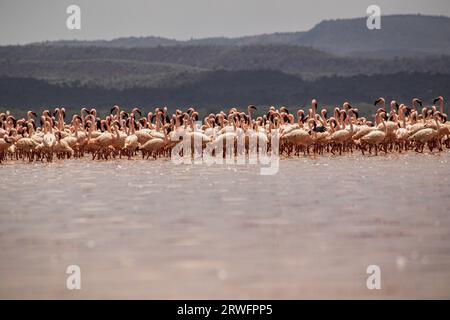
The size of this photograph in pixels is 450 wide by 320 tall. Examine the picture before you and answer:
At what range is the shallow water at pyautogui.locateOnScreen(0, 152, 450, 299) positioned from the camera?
977 cm

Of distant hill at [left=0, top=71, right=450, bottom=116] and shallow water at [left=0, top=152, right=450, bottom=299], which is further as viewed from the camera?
distant hill at [left=0, top=71, right=450, bottom=116]

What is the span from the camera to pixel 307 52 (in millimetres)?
118688

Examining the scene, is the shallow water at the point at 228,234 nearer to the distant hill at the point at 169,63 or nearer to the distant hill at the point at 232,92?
the distant hill at the point at 232,92

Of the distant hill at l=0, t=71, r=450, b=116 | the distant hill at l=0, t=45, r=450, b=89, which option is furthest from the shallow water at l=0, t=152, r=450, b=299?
the distant hill at l=0, t=45, r=450, b=89

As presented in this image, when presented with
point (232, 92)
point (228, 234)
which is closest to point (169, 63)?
point (232, 92)

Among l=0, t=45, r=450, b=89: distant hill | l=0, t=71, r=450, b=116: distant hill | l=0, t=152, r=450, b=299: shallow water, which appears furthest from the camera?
l=0, t=45, r=450, b=89: distant hill

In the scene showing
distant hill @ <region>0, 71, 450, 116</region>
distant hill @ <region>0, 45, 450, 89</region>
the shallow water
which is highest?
distant hill @ <region>0, 45, 450, 89</region>

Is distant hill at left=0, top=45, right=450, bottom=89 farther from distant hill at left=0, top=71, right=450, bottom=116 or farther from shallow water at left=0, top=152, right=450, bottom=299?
shallow water at left=0, top=152, right=450, bottom=299

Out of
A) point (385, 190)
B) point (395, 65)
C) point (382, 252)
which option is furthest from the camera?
point (395, 65)

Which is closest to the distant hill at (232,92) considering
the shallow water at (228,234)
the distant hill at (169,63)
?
the distant hill at (169,63)

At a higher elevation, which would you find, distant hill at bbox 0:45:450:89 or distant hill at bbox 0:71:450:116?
distant hill at bbox 0:45:450:89
